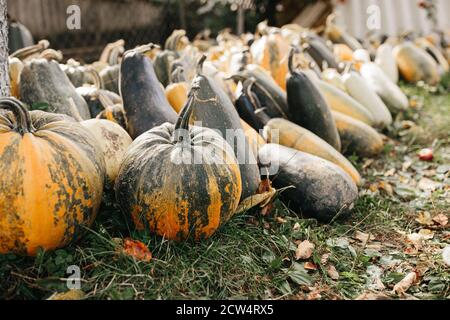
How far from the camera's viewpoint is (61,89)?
3225 mm

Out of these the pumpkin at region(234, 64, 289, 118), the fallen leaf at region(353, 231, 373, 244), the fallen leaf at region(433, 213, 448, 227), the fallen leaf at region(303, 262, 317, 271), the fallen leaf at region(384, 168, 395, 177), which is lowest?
the fallen leaf at region(384, 168, 395, 177)

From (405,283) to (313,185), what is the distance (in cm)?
81

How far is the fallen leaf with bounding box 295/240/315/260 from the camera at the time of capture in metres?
2.49

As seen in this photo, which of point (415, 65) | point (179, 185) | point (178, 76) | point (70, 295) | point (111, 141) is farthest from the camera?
point (415, 65)

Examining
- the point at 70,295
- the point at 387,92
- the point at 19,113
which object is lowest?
the point at 387,92

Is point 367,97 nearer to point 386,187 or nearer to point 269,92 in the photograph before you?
point 269,92

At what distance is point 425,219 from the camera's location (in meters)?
3.00

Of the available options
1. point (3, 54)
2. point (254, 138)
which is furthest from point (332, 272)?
point (3, 54)

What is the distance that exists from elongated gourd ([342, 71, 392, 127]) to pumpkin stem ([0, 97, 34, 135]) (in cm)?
326

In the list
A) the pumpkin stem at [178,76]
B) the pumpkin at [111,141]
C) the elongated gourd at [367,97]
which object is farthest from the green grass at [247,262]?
the elongated gourd at [367,97]

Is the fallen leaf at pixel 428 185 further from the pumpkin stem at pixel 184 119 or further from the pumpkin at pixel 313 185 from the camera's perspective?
the pumpkin stem at pixel 184 119

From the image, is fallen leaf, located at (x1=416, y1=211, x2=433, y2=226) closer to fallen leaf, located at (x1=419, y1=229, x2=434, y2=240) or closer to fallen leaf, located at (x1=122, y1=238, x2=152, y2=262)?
fallen leaf, located at (x1=419, y1=229, x2=434, y2=240)

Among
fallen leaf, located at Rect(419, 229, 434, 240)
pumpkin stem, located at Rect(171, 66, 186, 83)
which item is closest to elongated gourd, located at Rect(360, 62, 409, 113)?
pumpkin stem, located at Rect(171, 66, 186, 83)

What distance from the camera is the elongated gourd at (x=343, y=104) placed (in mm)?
4395
